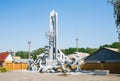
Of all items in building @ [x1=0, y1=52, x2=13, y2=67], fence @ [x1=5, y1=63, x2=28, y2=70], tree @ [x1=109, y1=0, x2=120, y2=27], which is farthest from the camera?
building @ [x1=0, y1=52, x2=13, y2=67]

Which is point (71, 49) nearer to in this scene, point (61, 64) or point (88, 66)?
point (88, 66)

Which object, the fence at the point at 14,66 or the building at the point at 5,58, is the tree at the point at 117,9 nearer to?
the fence at the point at 14,66

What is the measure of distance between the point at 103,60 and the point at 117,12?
586 inches

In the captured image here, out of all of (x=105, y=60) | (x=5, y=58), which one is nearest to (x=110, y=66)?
(x=105, y=60)

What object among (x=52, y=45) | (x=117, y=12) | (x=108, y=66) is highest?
(x=117, y=12)

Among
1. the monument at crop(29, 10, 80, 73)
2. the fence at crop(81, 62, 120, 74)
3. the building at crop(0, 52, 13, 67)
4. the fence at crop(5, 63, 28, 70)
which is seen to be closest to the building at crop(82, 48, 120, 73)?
the fence at crop(81, 62, 120, 74)

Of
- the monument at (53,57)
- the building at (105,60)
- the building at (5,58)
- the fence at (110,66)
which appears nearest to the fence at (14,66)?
the monument at (53,57)

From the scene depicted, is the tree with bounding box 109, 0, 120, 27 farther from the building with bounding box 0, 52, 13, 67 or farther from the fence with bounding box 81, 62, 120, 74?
the building with bounding box 0, 52, 13, 67

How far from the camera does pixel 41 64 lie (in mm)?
42656

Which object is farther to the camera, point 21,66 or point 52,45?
point 21,66

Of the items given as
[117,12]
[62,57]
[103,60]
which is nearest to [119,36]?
[117,12]

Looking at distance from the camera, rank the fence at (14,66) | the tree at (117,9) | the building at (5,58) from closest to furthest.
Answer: the tree at (117,9), the fence at (14,66), the building at (5,58)

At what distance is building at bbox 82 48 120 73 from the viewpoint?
4222cm

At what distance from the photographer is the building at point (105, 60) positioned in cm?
4222
